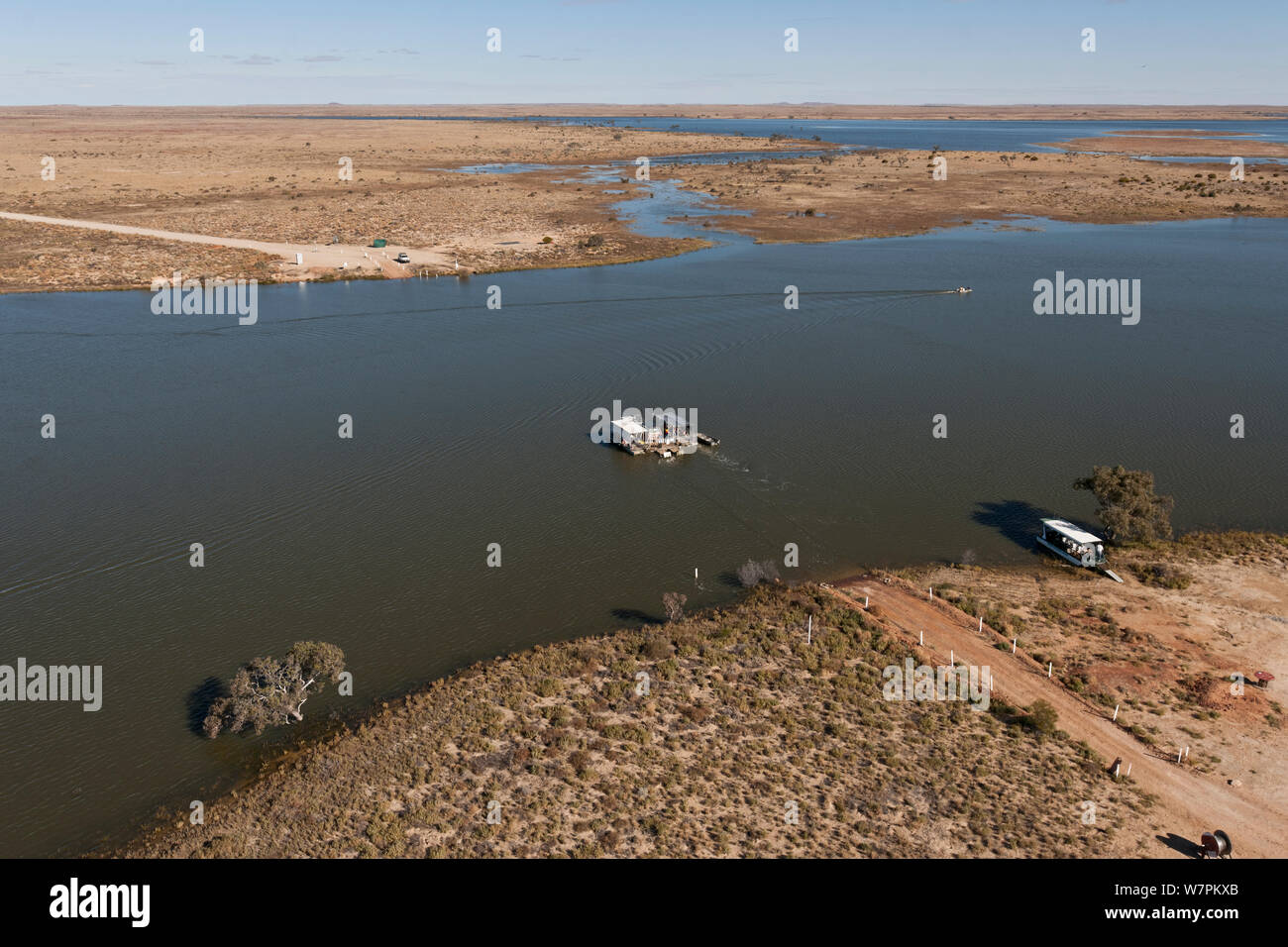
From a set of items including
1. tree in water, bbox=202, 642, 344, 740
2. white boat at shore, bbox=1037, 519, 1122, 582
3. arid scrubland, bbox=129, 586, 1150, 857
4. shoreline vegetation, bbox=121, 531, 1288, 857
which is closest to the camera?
arid scrubland, bbox=129, 586, 1150, 857

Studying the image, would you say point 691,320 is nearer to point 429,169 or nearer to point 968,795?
point 968,795

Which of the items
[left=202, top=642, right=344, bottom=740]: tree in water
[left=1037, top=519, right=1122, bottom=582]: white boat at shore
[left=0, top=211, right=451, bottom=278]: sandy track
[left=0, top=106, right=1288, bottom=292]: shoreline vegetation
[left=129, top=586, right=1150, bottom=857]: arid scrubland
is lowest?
[left=129, top=586, right=1150, bottom=857]: arid scrubland

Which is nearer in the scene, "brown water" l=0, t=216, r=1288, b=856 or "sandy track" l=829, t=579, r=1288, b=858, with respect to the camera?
"sandy track" l=829, t=579, r=1288, b=858

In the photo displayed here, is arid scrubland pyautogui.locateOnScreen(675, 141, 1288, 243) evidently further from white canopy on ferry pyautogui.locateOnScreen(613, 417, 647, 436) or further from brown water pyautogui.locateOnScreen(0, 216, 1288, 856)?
white canopy on ferry pyautogui.locateOnScreen(613, 417, 647, 436)

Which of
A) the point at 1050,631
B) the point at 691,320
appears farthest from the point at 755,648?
the point at 691,320

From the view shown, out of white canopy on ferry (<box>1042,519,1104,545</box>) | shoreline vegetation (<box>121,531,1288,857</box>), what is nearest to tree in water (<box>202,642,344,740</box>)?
shoreline vegetation (<box>121,531,1288,857</box>)

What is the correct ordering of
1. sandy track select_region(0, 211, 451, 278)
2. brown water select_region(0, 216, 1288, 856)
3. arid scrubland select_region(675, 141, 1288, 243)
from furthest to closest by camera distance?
arid scrubland select_region(675, 141, 1288, 243) → sandy track select_region(0, 211, 451, 278) → brown water select_region(0, 216, 1288, 856)

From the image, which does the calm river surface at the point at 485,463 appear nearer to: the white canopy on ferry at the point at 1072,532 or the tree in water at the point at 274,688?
the tree in water at the point at 274,688

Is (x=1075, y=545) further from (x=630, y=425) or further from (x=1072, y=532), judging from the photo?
(x=630, y=425)
